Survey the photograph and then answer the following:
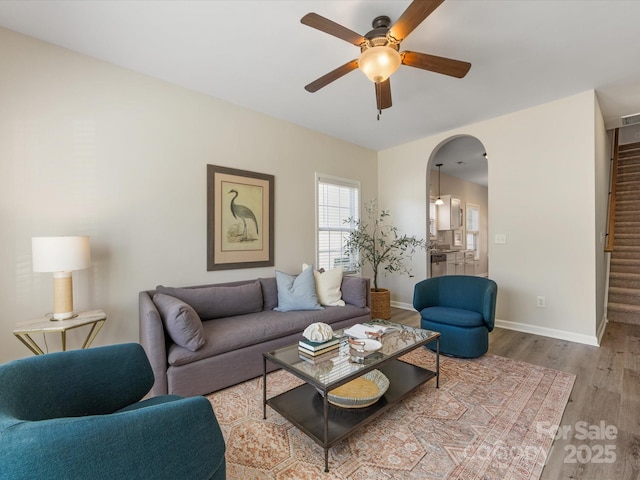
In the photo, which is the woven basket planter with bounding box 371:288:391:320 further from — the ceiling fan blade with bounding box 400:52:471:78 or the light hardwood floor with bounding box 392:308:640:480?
the ceiling fan blade with bounding box 400:52:471:78

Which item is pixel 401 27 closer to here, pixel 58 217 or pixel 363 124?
pixel 363 124

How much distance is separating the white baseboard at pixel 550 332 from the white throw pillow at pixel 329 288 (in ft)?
7.34

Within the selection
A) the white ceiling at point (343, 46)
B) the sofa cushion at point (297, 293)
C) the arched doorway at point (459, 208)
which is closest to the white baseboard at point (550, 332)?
the arched doorway at point (459, 208)

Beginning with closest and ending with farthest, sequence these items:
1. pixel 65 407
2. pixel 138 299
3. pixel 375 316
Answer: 1. pixel 65 407
2. pixel 138 299
3. pixel 375 316

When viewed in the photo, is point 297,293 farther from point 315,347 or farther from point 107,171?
point 107,171

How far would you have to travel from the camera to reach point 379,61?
1896 millimetres

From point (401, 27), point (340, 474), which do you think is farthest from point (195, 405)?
point (401, 27)

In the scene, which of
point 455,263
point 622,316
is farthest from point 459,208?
point 622,316

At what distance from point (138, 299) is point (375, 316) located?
2.96 meters

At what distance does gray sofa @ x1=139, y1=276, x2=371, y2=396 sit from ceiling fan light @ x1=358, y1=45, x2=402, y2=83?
2.13 m

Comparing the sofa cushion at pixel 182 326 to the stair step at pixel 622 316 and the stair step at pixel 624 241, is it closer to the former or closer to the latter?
the stair step at pixel 622 316

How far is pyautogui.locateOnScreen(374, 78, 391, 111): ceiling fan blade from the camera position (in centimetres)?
230

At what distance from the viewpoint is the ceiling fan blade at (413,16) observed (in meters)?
1.56

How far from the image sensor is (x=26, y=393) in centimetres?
110
